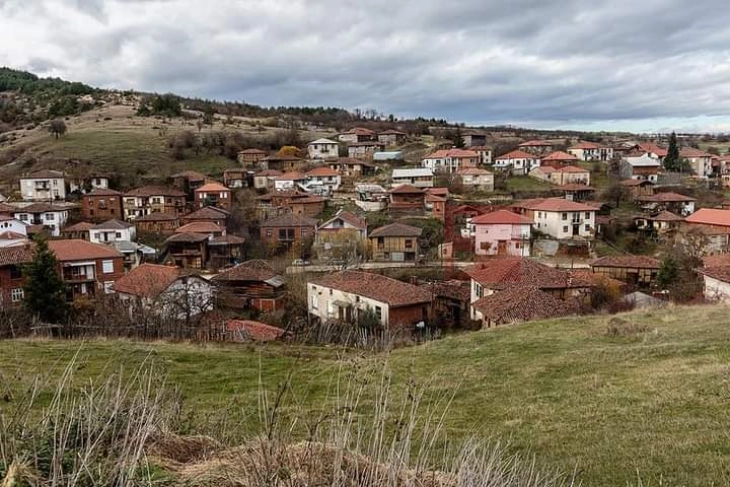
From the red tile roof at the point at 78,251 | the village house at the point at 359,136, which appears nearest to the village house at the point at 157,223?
the red tile roof at the point at 78,251

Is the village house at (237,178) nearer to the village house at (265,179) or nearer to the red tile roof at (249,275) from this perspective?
the village house at (265,179)

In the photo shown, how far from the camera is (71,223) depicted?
44.8 metres

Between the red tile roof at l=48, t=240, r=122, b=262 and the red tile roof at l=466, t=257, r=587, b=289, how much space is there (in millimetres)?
20734

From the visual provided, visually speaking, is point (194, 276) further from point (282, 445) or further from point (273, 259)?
point (282, 445)

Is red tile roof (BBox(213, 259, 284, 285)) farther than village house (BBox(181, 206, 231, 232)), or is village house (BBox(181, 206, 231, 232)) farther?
village house (BBox(181, 206, 231, 232))

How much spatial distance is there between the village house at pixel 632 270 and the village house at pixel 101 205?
39180 mm

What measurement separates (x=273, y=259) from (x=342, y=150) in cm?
3559

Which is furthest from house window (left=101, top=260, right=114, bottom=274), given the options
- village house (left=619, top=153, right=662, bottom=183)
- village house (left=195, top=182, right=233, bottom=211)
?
village house (left=619, top=153, right=662, bottom=183)

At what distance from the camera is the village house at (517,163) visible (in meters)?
63.7

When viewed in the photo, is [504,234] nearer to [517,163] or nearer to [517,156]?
[517,163]

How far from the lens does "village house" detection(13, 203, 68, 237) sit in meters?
41.5

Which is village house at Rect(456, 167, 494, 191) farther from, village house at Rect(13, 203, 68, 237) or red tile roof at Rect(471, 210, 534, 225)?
village house at Rect(13, 203, 68, 237)

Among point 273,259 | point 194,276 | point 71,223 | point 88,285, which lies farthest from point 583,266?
point 71,223

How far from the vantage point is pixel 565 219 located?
4234 centimetres
